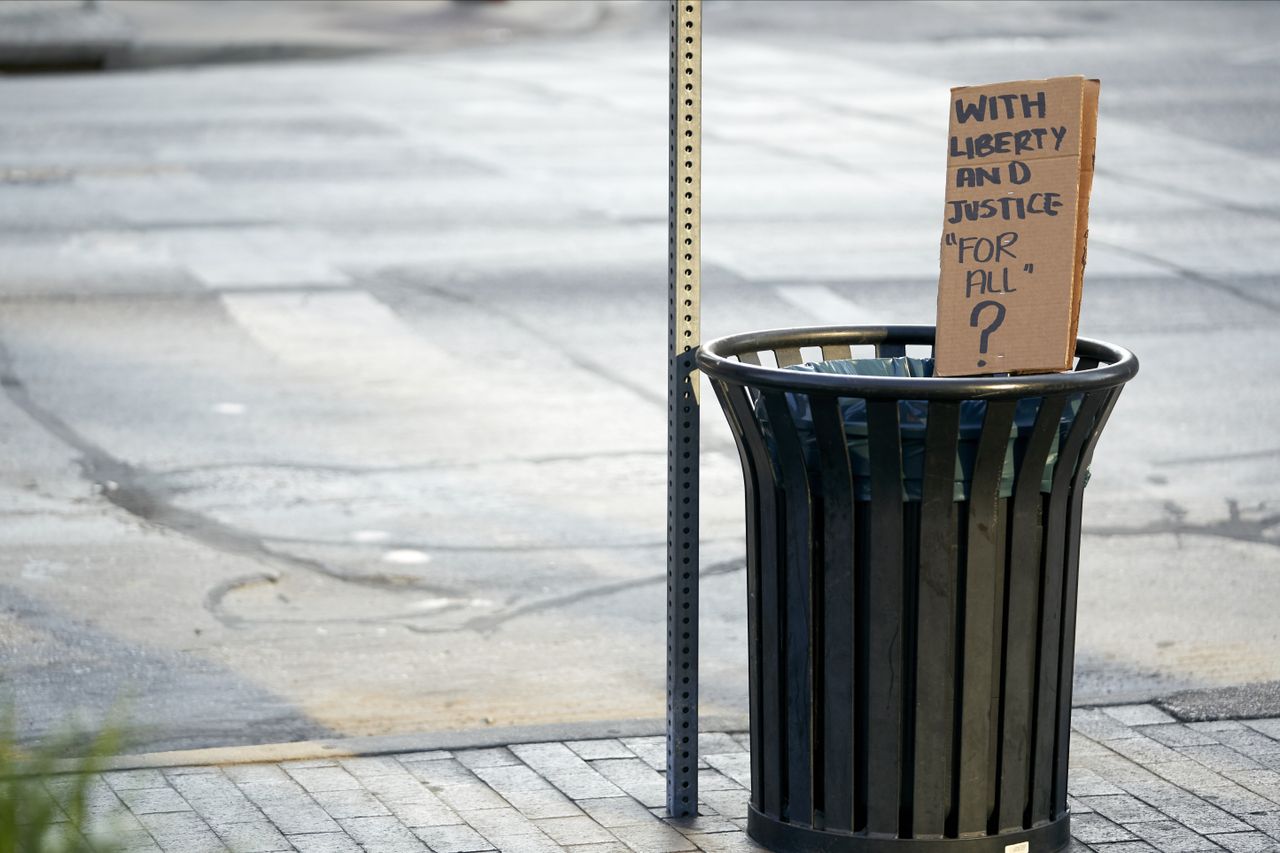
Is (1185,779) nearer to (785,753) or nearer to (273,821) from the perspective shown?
(785,753)

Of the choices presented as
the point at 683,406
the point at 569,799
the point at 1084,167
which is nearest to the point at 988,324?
the point at 1084,167

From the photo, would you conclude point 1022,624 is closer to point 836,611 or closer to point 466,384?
point 836,611

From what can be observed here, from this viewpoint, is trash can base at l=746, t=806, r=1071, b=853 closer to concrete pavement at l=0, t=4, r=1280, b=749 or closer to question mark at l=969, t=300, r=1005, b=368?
question mark at l=969, t=300, r=1005, b=368

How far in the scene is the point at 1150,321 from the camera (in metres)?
10.8

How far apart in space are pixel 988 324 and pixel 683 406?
0.76 metres

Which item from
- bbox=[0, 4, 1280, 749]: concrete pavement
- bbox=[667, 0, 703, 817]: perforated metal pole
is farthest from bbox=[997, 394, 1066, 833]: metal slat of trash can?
bbox=[0, 4, 1280, 749]: concrete pavement

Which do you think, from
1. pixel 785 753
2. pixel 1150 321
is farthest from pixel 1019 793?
pixel 1150 321

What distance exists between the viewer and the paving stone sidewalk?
14.8ft

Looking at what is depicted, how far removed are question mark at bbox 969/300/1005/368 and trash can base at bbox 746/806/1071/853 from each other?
3.25 feet

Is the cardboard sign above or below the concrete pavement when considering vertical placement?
above

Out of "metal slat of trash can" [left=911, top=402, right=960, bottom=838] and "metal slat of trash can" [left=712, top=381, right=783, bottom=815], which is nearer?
"metal slat of trash can" [left=911, top=402, right=960, bottom=838]

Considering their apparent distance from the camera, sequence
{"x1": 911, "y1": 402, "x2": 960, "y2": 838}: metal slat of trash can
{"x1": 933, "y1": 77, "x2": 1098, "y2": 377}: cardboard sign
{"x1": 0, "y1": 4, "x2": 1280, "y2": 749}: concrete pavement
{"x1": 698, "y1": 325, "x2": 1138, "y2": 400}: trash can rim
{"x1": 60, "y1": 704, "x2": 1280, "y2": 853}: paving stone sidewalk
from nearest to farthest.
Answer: {"x1": 698, "y1": 325, "x2": 1138, "y2": 400}: trash can rim, {"x1": 911, "y1": 402, "x2": 960, "y2": 838}: metal slat of trash can, {"x1": 933, "y1": 77, "x2": 1098, "y2": 377}: cardboard sign, {"x1": 60, "y1": 704, "x2": 1280, "y2": 853}: paving stone sidewalk, {"x1": 0, "y1": 4, "x2": 1280, "y2": 749}: concrete pavement

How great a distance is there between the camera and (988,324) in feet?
13.9

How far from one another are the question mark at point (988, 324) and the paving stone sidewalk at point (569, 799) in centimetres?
113
